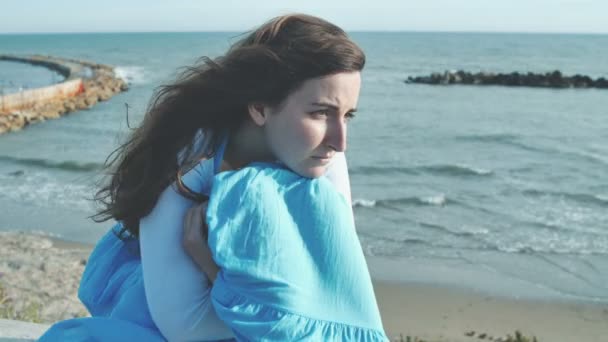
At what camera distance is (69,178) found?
1553 cm

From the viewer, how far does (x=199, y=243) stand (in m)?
1.73

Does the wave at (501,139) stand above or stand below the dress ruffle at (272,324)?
below

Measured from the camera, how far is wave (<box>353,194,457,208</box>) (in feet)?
43.1

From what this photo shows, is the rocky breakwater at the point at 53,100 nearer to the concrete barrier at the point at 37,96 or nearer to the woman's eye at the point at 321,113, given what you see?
the concrete barrier at the point at 37,96

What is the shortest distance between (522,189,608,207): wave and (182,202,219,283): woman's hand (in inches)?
515

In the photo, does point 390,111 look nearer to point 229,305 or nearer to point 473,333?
point 473,333

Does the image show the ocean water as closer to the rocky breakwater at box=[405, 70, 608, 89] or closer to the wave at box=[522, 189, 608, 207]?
the wave at box=[522, 189, 608, 207]

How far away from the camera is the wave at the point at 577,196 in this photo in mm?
13617

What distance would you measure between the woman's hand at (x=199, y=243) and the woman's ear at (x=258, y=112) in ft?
0.84

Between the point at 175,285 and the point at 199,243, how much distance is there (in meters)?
0.13

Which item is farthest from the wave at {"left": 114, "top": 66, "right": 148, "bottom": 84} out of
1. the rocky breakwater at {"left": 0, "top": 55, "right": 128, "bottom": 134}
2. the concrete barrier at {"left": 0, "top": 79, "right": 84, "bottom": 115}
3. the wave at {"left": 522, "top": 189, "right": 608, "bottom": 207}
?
the wave at {"left": 522, "top": 189, "right": 608, "bottom": 207}

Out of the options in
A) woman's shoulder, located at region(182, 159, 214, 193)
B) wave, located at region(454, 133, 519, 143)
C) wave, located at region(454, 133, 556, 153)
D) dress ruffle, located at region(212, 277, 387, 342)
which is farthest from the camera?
wave, located at region(454, 133, 519, 143)

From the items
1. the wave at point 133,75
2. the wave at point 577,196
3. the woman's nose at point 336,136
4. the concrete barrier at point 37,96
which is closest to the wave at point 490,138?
the wave at point 577,196

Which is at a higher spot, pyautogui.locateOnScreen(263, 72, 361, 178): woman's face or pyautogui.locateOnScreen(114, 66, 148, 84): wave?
pyautogui.locateOnScreen(263, 72, 361, 178): woman's face
